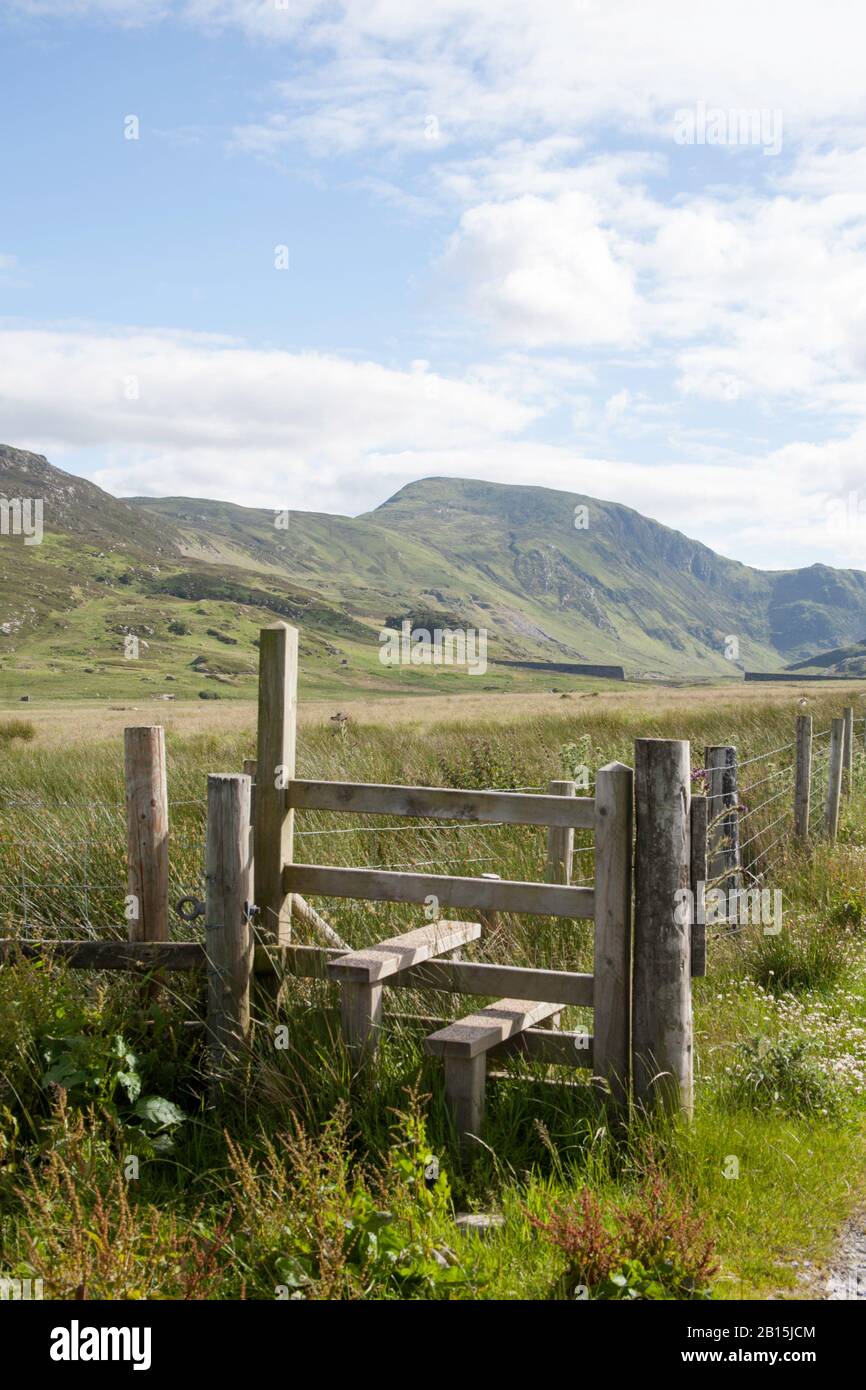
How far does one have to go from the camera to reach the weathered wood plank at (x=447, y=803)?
5.23 metres

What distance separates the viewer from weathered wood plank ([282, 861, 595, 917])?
203 inches

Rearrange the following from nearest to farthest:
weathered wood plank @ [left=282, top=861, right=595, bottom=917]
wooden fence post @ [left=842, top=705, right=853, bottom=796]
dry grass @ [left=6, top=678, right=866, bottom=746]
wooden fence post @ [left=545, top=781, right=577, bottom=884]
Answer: weathered wood plank @ [left=282, top=861, right=595, bottom=917] → wooden fence post @ [left=545, top=781, right=577, bottom=884] → wooden fence post @ [left=842, top=705, right=853, bottom=796] → dry grass @ [left=6, top=678, right=866, bottom=746]

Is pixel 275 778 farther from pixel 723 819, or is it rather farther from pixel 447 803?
pixel 723 819

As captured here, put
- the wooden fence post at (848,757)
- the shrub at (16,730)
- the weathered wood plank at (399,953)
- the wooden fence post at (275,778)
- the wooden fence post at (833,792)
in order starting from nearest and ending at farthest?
the weathered wood plank at (399,953) < the wooden fence post at (275,778) < the wooden fence post at (833,792) < the wooden fence post at (848,757) < the shrub at (16,730)

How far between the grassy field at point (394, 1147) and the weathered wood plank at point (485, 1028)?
A: 0.77ft

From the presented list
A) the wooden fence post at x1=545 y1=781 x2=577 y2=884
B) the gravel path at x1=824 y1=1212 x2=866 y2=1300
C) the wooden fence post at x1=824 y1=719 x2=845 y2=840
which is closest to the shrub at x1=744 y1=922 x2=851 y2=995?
the wooden fence post at x1=545 y1=781 x2=577 y2=884

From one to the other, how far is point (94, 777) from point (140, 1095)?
972 centimetres

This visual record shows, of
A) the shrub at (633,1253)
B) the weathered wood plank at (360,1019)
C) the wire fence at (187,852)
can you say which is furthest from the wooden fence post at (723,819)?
the shrub at (633,1253)

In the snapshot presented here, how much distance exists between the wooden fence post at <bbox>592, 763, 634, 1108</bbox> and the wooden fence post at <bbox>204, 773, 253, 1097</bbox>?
5.75ft

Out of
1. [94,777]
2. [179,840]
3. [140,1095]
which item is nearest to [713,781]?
[179,840]

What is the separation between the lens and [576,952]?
7.12 meters

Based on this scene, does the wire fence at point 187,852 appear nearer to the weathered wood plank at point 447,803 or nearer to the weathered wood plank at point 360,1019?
the weathered wood plank at point 447,803

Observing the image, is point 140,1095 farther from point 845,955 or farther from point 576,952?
point 845,955

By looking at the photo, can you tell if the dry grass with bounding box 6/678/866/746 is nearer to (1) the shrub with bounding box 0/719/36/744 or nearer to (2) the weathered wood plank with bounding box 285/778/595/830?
(1) the shrub with bounding box 0/719/36/744
